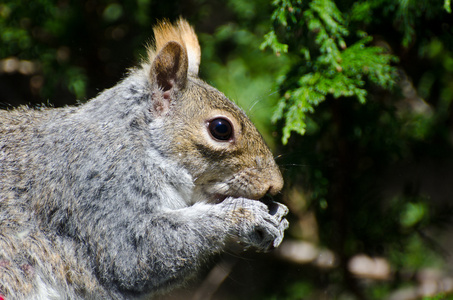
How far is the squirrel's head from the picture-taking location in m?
1.77

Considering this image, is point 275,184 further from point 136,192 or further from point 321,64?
point 321,64

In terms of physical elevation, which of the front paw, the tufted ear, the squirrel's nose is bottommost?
the front paw

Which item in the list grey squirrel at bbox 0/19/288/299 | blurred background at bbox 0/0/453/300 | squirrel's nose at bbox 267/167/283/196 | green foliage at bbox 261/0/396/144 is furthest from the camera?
blurred background at bbox 0/0/453/300

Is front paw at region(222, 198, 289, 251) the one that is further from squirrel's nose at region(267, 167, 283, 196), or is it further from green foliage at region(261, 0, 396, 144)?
green foliage at region(261, 0, 396, 144)

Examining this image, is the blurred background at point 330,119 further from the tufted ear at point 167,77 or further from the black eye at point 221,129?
the tufted ear at point 167,77

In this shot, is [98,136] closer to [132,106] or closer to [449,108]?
[132,106]

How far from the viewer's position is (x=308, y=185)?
2.43 meters

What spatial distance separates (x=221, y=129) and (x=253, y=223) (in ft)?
1.10

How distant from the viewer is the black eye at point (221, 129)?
179 cm

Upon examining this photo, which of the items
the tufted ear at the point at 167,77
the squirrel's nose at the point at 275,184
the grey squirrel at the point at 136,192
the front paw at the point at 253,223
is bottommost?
the front paw at the point at 253,223

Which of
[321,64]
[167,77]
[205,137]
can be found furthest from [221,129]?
[321,64]

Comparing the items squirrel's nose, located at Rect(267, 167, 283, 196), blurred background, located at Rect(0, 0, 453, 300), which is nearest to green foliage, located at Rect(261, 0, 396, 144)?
blurred background, located at Rect(0, 0, 453, 300)

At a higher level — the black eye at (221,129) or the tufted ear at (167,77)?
the tufted ear at (167,77)

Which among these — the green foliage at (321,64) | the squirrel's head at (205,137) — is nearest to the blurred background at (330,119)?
the green foliage at (321,64)
